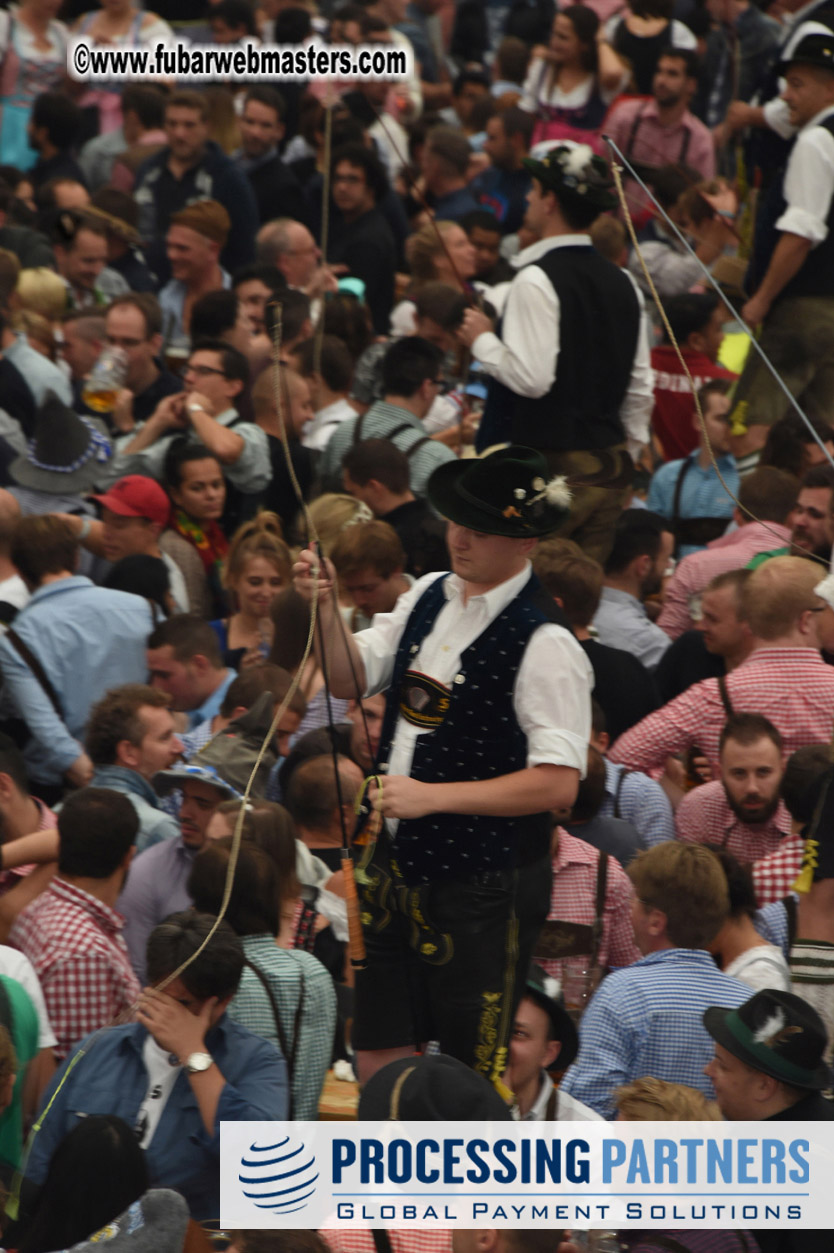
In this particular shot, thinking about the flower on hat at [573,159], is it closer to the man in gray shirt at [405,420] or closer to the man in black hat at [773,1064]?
the man in gray shirt at [405,420]

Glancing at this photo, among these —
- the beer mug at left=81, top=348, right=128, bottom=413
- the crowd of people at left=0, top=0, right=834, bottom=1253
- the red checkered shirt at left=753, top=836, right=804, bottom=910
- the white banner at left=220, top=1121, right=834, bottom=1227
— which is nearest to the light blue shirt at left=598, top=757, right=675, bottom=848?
the crowd of people at left=0, top=0, right=834, bottom=1253

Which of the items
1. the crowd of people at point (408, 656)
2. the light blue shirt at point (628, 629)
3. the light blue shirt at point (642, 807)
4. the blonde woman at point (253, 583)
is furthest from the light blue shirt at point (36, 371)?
the light blue shirt at point (642, 807)

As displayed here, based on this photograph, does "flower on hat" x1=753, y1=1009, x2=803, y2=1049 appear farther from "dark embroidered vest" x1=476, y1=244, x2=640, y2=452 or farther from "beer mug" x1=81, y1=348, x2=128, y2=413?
"beer mug" x1=81, y1=348, x2=128, y2=413

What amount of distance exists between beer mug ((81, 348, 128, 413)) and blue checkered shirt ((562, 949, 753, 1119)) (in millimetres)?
4201

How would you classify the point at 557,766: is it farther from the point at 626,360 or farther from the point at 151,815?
the point at 626,360

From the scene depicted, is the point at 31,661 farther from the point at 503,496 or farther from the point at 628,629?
the point at 503,496

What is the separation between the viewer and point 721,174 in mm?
11328

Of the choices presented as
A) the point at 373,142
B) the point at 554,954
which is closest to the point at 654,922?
the point at 554,954

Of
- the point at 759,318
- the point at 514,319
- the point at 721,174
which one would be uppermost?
the point at 514,319

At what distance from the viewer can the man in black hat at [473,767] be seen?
141 inches

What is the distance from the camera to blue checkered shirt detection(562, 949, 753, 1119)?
397 centimetres

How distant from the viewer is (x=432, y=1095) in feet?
9.69

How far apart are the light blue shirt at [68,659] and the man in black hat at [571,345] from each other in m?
1.51

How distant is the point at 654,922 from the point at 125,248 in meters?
6.06
